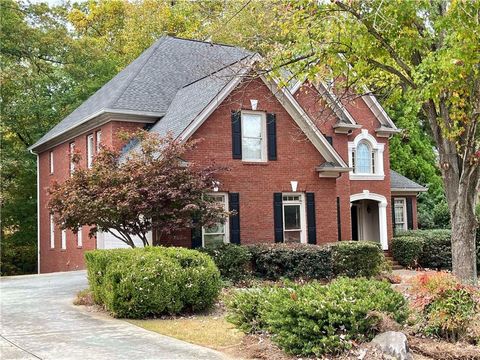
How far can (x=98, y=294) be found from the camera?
1301 cm

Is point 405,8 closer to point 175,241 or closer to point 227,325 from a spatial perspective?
point 227,325

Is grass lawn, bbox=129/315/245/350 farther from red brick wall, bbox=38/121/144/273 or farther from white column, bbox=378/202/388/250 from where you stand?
white column, bbox=378/202/388/250

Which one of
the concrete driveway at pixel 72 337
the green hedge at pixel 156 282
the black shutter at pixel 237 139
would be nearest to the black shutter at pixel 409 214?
the black shutter at pixel 237 139

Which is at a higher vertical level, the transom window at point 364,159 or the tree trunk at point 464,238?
the transom window at point 364,159

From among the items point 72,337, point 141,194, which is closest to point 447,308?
point 72,337

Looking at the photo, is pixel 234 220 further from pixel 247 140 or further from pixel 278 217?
pixel 247 140

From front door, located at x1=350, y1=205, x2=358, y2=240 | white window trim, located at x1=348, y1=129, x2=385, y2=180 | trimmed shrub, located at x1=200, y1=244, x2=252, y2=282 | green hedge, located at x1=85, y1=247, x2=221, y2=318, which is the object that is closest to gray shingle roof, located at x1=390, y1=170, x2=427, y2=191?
white window trim, located at x1=348, y1=129, x2=385, y2=180

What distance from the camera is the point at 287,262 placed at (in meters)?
17.7

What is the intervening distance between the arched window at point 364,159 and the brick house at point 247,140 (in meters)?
0.05

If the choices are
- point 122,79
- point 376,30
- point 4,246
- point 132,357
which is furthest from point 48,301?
point 4,246

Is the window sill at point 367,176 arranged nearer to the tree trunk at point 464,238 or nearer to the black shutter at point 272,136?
the black shutter at point 272,136

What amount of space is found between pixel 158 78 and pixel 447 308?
17.7 metres

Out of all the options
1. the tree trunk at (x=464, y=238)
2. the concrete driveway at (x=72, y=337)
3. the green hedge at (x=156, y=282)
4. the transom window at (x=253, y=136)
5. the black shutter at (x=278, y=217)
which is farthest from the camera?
the black shutter at (x=278, y=217)

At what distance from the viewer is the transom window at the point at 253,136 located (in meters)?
19.7
